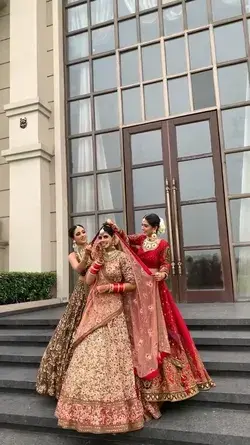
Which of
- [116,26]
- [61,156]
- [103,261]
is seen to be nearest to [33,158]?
[61,156]

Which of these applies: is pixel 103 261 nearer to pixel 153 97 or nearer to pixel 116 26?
pixel 153 97

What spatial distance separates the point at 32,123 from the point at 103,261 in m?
3.90

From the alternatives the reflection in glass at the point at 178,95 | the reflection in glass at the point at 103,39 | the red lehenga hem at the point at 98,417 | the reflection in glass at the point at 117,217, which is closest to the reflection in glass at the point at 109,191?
the reflection in glass at the point at 117,217

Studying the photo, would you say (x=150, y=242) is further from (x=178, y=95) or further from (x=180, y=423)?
(x=178, y=95)

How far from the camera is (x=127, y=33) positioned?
5.88m

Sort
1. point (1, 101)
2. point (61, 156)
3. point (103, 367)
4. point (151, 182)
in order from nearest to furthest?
point (103, 367), point (151, 182), point (61, 156), point (1, 101)

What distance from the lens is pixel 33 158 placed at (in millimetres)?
5664

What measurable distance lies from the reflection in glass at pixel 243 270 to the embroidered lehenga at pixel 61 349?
2.74m

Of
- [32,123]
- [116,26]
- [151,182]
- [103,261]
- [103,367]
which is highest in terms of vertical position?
[116,26]

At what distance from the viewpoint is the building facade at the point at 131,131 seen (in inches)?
199

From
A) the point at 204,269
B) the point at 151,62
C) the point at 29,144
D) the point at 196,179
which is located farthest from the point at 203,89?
the point at 29,144

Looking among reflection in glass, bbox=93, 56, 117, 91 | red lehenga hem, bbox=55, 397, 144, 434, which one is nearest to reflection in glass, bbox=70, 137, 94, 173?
reflection in glass, bbox=93, 56, 117, 91

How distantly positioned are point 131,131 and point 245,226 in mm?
2160

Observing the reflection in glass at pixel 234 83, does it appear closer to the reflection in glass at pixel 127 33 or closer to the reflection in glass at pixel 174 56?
the reflection in glass at pixel 174 56
